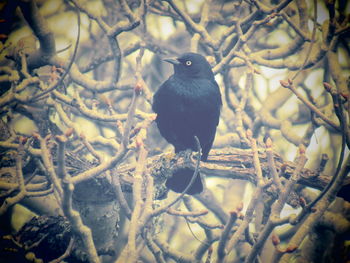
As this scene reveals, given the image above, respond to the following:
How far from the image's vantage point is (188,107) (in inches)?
148

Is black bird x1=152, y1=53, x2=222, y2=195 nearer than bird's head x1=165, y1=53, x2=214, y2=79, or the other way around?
black bird x1=152, y1=53, x2=222, y2=195

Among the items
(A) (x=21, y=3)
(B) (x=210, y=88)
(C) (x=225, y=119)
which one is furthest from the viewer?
(C) (x=225, y=119)

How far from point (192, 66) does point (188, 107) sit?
2.00ft

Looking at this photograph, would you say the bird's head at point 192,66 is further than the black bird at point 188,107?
Yes

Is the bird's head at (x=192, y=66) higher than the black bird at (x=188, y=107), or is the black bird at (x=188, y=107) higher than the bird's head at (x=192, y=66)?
the bird's head at (x=192, y=66)

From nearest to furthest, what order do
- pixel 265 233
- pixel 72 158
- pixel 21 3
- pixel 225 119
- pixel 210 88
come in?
1. pixel 265 233
2. pixel 72 158
3. pixel 21 3
4. pixel 210 88
5. pixel 225 119

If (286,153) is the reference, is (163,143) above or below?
above

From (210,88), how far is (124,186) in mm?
1684

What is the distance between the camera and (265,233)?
1978 mm

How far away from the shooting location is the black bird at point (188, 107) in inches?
147

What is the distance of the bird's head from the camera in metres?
3.96

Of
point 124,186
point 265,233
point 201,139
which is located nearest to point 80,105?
point 124,186

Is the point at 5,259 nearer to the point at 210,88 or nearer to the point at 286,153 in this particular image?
the point at 210,88

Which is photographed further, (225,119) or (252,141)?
(225,119)
